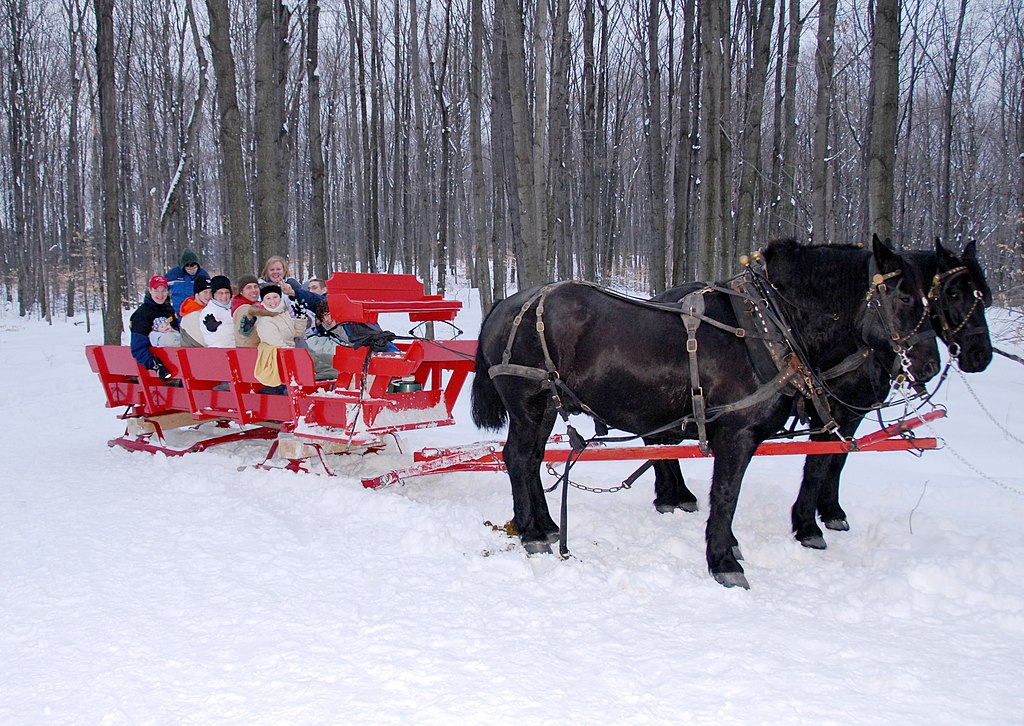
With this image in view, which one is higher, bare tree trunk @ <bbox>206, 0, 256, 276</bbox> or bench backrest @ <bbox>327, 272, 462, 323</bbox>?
bare tree trunk @ <bbox>206, 0, 256, 276</bbox>

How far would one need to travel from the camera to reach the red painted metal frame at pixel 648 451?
4.08 m

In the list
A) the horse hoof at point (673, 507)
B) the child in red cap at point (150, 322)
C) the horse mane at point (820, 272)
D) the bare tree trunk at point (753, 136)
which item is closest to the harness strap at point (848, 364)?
the horse mane at point (820, 272)

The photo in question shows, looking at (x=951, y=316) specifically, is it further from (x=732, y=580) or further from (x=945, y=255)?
(x=732, y=580)

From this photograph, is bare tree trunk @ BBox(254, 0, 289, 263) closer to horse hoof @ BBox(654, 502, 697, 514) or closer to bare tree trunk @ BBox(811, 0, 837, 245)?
horse hoof @ BBox(654, 502, 697, 514)

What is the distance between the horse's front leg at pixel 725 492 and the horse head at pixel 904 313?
0.89m

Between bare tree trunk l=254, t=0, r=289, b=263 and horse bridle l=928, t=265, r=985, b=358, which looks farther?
bare tree trunk l=254, t=0, r=289, b=263

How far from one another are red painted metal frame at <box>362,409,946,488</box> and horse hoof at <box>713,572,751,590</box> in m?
0.66

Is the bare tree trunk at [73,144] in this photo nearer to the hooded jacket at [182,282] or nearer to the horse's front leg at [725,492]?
the hooded jacket at [182,282]

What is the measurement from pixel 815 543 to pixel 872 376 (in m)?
1.03

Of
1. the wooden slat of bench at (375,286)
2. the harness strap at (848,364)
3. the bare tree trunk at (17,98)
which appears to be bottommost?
the harness strap at (848,364)

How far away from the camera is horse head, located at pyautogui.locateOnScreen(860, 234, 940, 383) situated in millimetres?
3721

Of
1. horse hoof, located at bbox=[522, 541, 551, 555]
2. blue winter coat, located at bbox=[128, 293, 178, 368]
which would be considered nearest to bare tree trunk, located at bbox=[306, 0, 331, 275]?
blue winter coat, located at bbox=[128, 293, 178, 368]

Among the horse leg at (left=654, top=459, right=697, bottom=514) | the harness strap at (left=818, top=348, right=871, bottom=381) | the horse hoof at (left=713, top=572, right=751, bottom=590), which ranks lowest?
the horse hoof at (left=713, top=572, right=751, bottom=590)

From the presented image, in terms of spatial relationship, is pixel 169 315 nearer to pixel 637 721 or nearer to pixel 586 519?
pixel 586 519
